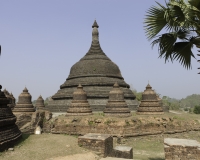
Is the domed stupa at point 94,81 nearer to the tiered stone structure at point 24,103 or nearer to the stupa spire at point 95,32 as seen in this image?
the stupa spire at point 95,32

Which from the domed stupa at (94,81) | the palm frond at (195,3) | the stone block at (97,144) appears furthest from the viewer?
the domed stupa at (94,81)

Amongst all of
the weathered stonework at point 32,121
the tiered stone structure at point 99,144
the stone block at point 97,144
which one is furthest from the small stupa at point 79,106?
the stone block at point 97,144

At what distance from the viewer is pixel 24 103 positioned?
800 inches

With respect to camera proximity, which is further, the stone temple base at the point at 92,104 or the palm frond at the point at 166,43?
the stone temple base at the point at 92,104

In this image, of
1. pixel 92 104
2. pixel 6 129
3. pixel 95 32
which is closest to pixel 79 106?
pixel 92 104

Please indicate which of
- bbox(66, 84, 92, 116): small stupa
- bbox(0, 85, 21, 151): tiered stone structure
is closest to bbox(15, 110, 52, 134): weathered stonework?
bbox(66, 84, 92, 116): small stupa

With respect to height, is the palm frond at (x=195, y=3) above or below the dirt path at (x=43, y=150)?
above

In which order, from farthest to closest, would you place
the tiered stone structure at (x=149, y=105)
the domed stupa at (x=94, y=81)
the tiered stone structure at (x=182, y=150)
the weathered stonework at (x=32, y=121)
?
the domed stupa at (x=94, y=81) < the tiered stone structure at (x=149, y=105) < the weathered stonework at (x=32, y=121) < the tiered stone structure at (x=182, y=150)

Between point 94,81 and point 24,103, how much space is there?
24.8ft

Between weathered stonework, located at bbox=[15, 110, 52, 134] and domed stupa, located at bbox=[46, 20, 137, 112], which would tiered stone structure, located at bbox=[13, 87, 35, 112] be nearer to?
domed stupa, located at bbox=[46, 20, 137, 112]

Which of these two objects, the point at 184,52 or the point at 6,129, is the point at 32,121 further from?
the point at 184,52

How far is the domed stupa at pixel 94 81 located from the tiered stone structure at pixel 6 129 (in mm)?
12300

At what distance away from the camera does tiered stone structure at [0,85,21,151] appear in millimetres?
7102

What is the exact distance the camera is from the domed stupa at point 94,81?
67.9 ft
